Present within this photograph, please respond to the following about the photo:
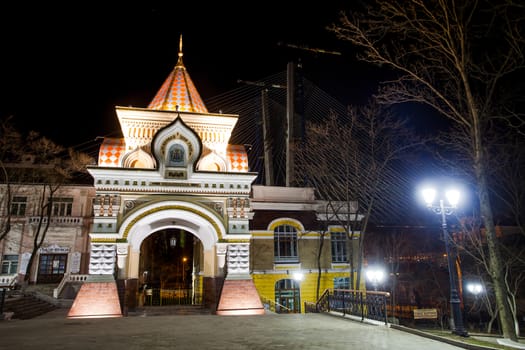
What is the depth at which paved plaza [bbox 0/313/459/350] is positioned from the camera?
716 cm

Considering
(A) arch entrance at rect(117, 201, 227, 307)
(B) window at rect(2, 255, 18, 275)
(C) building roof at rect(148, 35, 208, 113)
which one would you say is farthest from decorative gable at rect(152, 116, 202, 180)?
(B) window at rect(2, 255, 18, 275)

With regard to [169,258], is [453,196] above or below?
above

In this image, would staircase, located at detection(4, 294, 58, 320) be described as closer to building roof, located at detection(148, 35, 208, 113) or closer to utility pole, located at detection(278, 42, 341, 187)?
building roof, located at detection(148, 35, 208, 113)

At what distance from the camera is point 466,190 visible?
19359 millimetres

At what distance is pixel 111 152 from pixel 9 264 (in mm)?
17480

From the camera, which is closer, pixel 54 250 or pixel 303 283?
pixel 303 283

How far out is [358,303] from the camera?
10969mm

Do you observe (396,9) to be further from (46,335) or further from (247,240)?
(46,335)

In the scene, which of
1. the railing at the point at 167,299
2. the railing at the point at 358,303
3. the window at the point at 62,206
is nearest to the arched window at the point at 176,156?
the railing at the point at 167,299

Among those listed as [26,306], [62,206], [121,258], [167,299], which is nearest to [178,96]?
[121,258]

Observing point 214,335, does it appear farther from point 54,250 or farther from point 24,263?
point 24,263

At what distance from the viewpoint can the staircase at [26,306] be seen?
51.1 feet

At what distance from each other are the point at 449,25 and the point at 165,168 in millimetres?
10366

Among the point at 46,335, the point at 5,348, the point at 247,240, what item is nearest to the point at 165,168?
the point at 247,240
